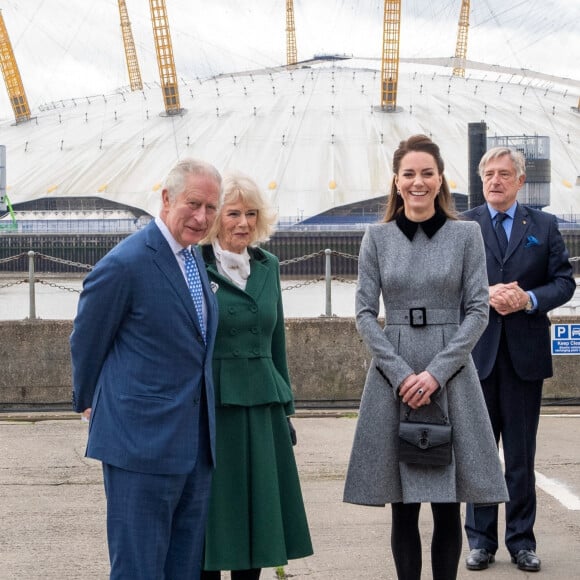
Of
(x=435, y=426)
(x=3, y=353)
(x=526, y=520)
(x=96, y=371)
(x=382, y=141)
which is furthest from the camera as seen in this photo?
(x=382, y=141)

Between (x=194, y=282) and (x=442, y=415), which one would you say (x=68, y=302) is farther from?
(x=194, y=282)

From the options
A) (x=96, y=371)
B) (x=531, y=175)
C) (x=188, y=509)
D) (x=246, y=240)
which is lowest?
(x=188, y=509)

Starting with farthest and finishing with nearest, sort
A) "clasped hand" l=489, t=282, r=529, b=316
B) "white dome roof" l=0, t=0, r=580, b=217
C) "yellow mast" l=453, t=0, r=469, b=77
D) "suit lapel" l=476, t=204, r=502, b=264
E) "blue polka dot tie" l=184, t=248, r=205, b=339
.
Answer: "yellow mast" l=453, t=0, r=469, b=77
"white dome roof" l=0, t=0, r=580, b=217
"suit lapel" l=476, t=204, r=502, b=264
"clasped hand" l=489, t=282, r=529, b=316
"blue polka dot tie" l=184, t=248, r=205, b=339

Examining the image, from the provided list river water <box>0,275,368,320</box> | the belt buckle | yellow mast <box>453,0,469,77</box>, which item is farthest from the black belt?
yellow mast <box>453,0,469,77</box>

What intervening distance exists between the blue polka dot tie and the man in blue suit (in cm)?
5

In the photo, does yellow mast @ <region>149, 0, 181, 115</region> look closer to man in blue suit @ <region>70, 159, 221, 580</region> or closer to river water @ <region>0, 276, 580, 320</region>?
river water @ <region>0, 276, 580, 320</region>

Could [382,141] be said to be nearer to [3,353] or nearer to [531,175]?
[531,175]

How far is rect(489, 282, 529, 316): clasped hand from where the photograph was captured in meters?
4.53

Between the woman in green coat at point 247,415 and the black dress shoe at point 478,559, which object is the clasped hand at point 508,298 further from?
the woman in green coat at point 247,415

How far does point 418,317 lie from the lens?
3762mm

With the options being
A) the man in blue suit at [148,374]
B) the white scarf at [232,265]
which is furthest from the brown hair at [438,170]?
the man in blue suit at [148,374]

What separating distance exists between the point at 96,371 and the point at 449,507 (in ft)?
4.45

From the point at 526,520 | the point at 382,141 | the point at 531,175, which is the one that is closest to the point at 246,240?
the point at 526,520

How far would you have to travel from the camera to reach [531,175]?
40094 mm
